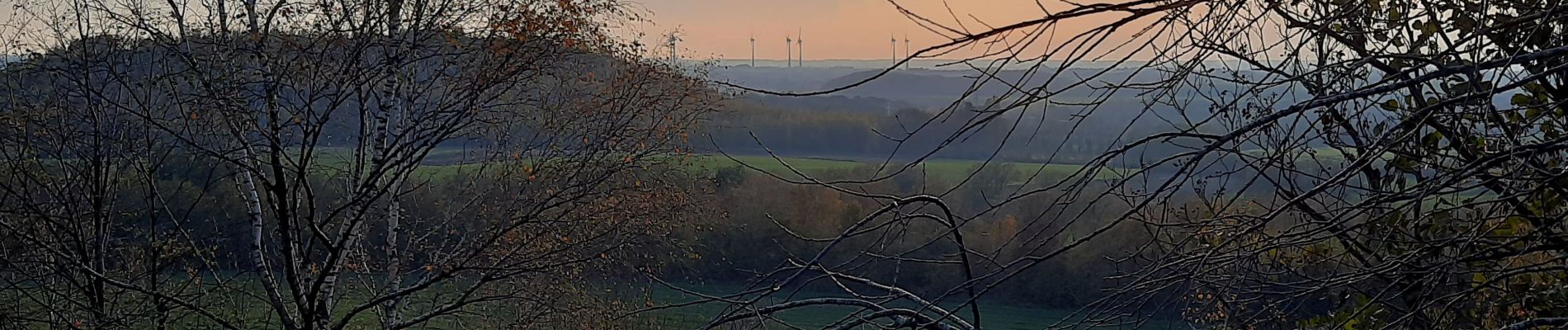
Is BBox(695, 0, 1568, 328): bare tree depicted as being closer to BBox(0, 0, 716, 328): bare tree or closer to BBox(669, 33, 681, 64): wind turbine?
BBox(0, 0, 716, 328): bare tree

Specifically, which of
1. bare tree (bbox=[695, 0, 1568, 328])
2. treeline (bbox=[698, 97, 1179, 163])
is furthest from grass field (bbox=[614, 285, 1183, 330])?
bare tree (bbox=[695, 0, 1568, 328])

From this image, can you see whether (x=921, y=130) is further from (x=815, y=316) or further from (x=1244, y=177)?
(x=815, y=316)

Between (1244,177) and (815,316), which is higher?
(1244,177)

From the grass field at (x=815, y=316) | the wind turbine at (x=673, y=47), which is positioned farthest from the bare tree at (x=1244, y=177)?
the grass field at (x=815, y=316)

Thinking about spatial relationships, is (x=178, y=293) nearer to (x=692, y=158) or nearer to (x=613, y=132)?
(x=613, y=132)

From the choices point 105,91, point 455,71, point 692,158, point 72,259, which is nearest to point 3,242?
point 72,259

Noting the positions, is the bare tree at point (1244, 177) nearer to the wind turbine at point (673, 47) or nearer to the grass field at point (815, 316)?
the wind turbine at point (673, 47)

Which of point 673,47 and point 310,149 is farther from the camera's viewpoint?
point 673,47

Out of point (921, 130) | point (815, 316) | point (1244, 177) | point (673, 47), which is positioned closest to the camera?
point (921, 130)

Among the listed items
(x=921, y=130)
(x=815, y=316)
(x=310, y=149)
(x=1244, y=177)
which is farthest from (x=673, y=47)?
(x=921, y=130)
